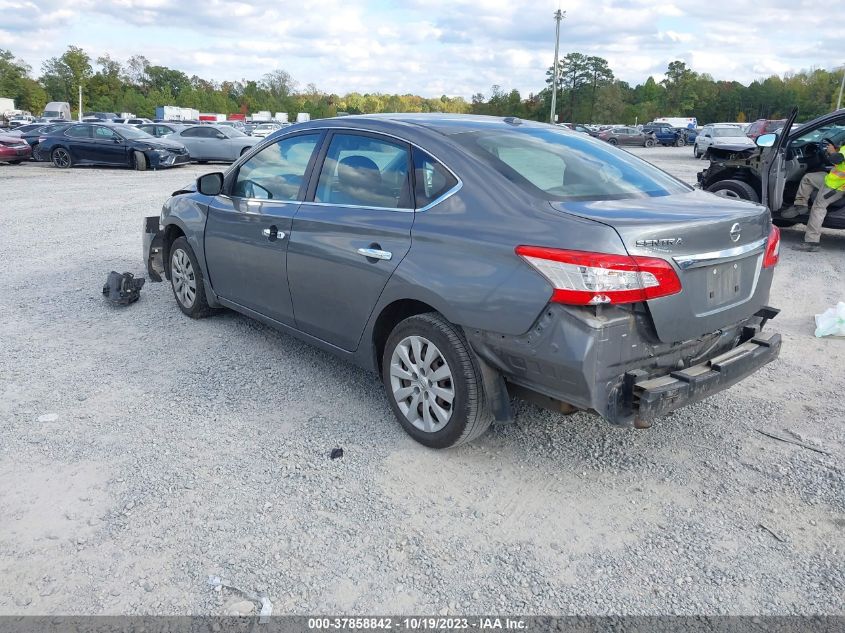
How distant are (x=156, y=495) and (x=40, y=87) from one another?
10710 centimetres

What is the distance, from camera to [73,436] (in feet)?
12.7

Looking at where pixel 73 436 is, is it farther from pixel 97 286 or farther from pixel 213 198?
pixel 97 286

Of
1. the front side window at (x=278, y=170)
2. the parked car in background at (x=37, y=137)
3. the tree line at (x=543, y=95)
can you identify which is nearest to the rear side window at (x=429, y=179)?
the front side window at (x=278, y=170)

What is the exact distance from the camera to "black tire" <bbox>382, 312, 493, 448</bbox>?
3389 mm

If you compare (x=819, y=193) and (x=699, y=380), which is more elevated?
(x=819, y=193)

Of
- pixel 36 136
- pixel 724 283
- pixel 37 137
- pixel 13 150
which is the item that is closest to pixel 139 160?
pixel 13 150

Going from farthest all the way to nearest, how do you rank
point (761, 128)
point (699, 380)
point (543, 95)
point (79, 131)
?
1. point (543, 95)
2. point (761, 128)
3. point (79, 131)
4. point (699, 380)

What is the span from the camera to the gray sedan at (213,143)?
2461 centimetres

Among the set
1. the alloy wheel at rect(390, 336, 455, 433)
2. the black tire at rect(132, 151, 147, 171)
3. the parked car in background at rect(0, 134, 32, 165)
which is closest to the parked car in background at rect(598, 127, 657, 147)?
the black tire at rect(132, 151, 147, 171)

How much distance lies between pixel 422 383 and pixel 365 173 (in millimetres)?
1300

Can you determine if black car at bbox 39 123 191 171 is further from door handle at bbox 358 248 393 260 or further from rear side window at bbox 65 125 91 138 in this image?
door handle at bbox 358 248 393 260

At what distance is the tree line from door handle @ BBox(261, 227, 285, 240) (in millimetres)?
80429

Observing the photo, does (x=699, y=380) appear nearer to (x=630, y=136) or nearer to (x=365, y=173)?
(x=365, y=173)

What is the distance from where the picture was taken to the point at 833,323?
561 cm
